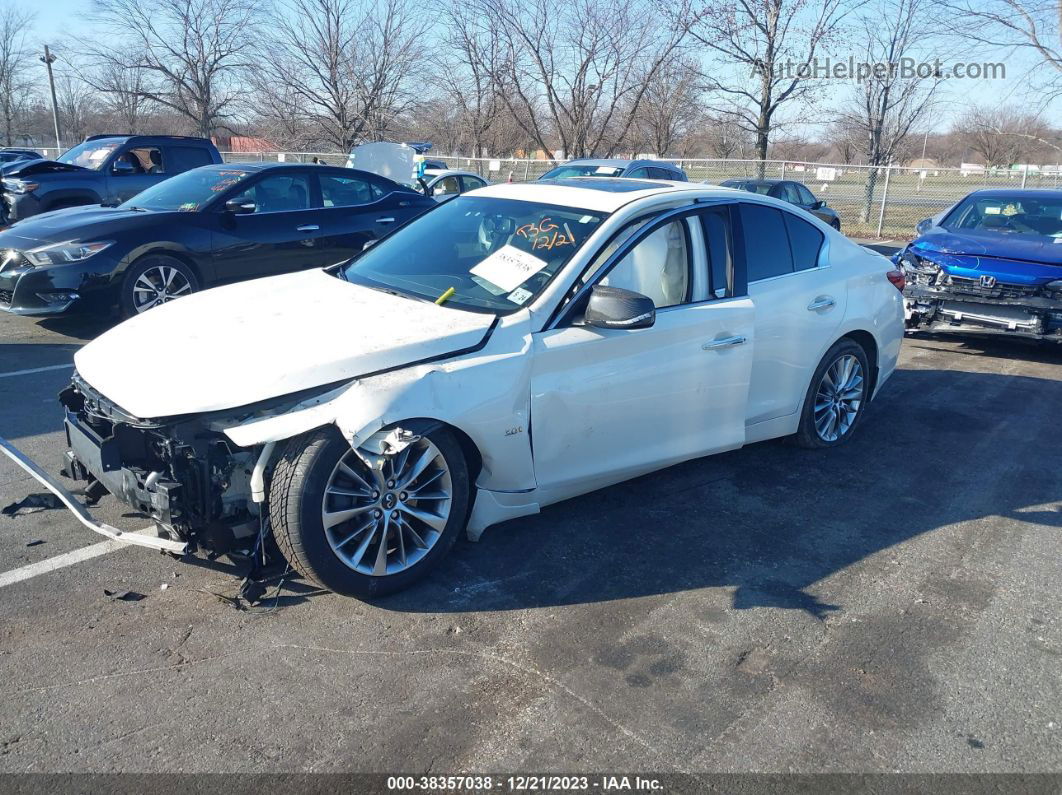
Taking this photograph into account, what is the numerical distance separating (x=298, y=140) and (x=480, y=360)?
26.5m

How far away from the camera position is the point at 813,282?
5230mm

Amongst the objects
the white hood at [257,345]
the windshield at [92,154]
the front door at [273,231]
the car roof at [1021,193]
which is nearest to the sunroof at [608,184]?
the white hood at [257,345]

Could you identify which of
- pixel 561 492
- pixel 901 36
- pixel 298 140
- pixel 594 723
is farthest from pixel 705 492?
pixel 298 140

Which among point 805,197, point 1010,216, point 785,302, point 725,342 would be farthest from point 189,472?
point 805,197

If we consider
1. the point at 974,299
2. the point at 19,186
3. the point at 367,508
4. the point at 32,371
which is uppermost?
the point at 19,186

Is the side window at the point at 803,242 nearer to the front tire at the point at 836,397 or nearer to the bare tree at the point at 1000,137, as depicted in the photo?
the front tire at the point at 836,397

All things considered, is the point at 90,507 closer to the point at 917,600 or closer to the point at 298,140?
the point at 917,600

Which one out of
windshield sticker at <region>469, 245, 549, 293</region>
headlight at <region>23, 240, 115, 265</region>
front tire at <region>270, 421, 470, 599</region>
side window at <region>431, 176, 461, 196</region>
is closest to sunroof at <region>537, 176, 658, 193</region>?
windshield sticker at <region>469, 245, 549, 293</region>

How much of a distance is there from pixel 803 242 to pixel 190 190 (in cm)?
635

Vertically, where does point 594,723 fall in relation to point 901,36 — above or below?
below

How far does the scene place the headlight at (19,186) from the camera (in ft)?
43.1

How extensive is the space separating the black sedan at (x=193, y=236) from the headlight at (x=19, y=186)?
5.32 metres

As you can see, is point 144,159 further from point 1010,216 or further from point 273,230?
point 1010,216

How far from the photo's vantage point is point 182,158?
1330cm
